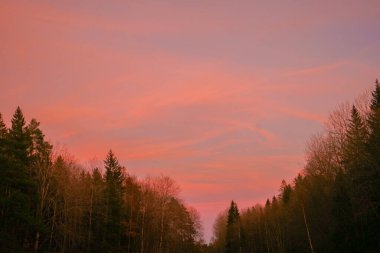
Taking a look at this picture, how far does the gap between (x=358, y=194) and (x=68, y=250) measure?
39.9 meters

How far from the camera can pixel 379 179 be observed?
109ft

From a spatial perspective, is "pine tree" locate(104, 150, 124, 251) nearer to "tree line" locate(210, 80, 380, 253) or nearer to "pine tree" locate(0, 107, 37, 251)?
"pine tree" locate(0, 107, 37, 251)

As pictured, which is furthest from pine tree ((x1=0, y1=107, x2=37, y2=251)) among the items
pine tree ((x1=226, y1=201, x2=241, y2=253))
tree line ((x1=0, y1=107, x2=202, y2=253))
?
pine tree ((x1=226, y1=201, x2=241, y2=253))

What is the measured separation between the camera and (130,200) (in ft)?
232

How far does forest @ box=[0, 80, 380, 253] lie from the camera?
39531mm

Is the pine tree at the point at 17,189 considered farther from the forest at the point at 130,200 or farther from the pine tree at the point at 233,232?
the pine tree at the point at 233,232

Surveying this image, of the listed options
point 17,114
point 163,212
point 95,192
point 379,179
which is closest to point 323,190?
point 379,179

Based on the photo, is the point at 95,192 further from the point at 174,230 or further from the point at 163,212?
the point at 174,230

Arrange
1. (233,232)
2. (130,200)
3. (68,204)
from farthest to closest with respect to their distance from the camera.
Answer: (233,232)
(130,200)
(68,204)

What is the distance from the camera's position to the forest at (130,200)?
39531 mm

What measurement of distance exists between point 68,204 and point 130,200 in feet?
60.7

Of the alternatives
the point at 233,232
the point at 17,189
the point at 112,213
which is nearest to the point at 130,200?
the point at 112,213

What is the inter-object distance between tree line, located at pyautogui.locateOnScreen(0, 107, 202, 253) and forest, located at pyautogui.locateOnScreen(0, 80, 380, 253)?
0.14m

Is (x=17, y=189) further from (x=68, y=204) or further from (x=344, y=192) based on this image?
(x=344, y=192)
